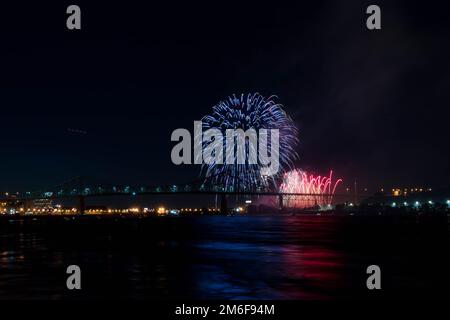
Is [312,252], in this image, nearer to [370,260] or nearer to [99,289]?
[370,260]

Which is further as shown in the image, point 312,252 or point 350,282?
point 312,252

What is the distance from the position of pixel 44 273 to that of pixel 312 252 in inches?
835

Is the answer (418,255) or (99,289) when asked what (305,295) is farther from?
(418,255)

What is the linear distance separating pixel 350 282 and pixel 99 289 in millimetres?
10996

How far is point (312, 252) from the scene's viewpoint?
146 ft

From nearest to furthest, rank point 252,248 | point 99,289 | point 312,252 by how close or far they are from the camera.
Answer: point 99,289 → point 312,252 → point 252,248
